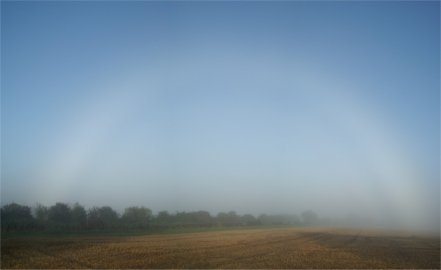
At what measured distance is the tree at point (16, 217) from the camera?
46.8 metres

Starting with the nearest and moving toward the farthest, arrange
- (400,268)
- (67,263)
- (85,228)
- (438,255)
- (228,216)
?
(67,263), (400,268), (438,255), (85,228), (228,216)

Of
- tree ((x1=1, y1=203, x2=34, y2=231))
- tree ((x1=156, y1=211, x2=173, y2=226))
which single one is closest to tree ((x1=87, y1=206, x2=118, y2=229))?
tree ((x1=1, y1=203, x2=34, y2=231))

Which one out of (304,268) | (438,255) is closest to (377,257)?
(438,255)

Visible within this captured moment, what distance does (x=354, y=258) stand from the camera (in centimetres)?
2802

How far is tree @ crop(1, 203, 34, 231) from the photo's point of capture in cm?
4681

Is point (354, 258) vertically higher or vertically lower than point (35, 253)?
lower

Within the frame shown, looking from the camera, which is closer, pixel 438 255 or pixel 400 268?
pixel 400 268

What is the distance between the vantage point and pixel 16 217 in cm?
5416

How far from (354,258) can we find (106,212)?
56455 millimetres

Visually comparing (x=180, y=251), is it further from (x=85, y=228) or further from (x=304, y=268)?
(x=85, y=228)

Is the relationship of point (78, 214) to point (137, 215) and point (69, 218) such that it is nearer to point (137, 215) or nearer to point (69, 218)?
point (69, 218)

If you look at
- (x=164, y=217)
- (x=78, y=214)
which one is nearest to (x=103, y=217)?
(x=78, y=214)

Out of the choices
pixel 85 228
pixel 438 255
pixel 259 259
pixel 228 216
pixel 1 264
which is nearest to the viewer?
pixel 1 264

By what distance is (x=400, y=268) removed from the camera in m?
24.2
